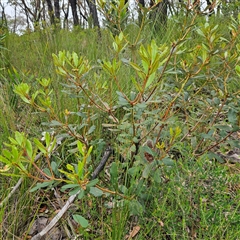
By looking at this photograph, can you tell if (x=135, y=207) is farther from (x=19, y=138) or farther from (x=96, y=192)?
(x=19, y=138)

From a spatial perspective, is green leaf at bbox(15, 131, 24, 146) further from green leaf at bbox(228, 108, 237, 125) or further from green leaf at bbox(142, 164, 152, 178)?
green leaf at bbox(228, 108, 237, 125)

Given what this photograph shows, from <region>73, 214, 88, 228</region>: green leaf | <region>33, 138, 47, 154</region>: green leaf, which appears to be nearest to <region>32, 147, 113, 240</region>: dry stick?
<region>73, 214, 88, 228</region>: green leaf

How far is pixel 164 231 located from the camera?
926 mm

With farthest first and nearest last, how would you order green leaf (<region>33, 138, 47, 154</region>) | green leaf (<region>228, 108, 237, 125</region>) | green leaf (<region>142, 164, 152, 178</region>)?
green leaf (<region>228, 108, 237, 125</region>)
green leaf (<region>142, 164, 152, 178</region>)
green leaf (<region>33, 138, 47, 154</region>)


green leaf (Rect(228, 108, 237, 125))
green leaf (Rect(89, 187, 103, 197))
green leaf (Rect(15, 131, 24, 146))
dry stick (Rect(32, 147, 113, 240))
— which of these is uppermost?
green leaf (Rect(15, 131, 24, 146))

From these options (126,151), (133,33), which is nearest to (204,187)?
(126,151)

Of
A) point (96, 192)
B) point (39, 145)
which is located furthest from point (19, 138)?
point (96, 192)

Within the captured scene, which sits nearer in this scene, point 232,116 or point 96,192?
point 96,192

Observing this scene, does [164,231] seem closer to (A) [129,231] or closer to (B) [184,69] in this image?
(A) [129,231]

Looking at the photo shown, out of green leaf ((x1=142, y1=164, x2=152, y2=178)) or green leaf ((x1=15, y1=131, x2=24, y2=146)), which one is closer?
green leaf ((x1=15, y1=131, x2=24, y2=146))

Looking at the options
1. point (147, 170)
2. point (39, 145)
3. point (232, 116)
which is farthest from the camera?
point (232, 116)

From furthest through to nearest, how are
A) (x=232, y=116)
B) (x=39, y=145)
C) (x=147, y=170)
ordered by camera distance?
(x=232, y=116), (x=147, y=170), (x=39, y=145)

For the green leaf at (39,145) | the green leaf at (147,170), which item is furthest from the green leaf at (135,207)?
the green leaf at (39,145)

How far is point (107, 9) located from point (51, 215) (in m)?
0.82
